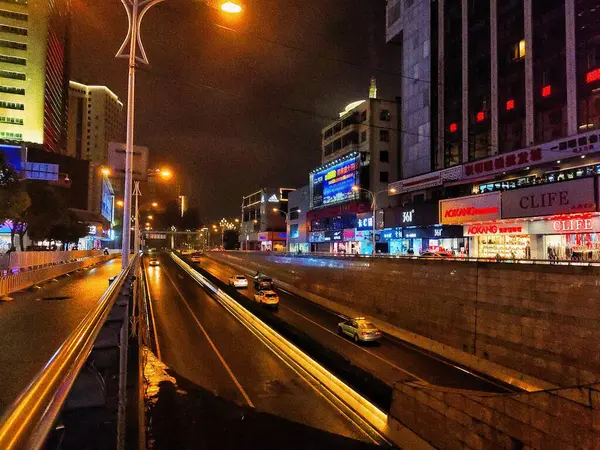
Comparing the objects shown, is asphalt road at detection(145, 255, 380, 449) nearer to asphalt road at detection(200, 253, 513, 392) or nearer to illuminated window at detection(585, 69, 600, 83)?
asphalt road at detection(200, 253, 513, 392)

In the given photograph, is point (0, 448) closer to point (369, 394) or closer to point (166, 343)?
point (369, 394)

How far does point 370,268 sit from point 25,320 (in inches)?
1024

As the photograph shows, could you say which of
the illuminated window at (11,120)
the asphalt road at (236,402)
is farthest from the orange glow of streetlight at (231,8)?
the illuminated window at (11,120)

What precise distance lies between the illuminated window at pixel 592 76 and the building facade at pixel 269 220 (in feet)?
251

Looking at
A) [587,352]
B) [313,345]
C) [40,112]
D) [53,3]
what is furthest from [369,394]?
[53,3]

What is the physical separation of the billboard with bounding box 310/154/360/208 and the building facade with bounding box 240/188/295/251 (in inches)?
1151

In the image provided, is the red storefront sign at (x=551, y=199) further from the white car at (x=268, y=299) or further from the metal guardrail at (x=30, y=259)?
the metal guardrail at (x=30, y=259)

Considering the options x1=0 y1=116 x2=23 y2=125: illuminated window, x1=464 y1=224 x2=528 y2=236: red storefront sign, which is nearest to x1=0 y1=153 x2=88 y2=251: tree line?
x1=464 y1=224 x2=528 y2=236: red storefront sign

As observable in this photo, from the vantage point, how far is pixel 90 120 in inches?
6152

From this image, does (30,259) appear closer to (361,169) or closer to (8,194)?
(8,194)

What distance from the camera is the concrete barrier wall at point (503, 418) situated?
5941 mm

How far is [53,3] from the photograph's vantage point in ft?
370

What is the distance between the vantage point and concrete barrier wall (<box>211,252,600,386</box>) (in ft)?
53.6

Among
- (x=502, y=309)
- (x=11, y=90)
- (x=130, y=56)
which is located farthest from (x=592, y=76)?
(x=11, y=90)
